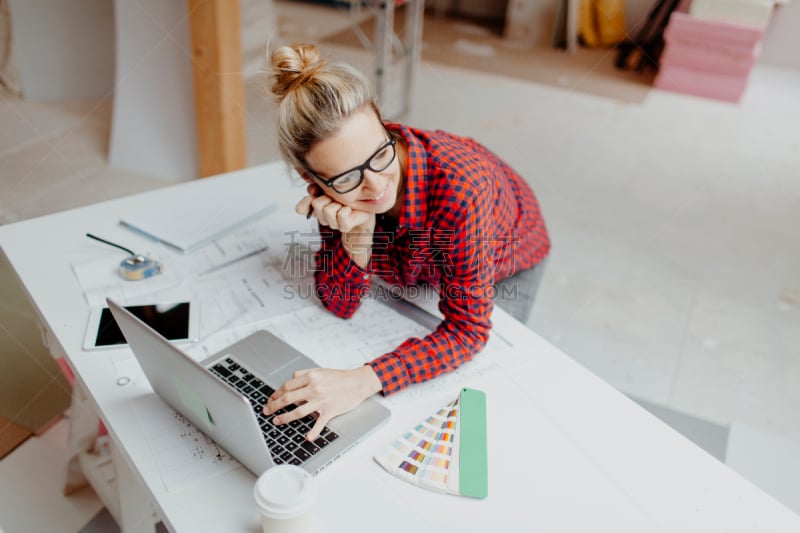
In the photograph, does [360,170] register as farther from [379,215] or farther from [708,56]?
[708,56]

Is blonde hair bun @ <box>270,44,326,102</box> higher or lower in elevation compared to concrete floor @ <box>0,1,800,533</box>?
higher

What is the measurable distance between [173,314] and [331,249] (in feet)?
1.11

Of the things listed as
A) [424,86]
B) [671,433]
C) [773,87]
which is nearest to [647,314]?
[671,433]

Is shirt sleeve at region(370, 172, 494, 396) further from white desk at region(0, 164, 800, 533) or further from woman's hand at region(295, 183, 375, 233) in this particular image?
woman's hand at region(295, 183, 375, 233)

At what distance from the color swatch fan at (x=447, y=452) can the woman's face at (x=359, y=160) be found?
0.38 m

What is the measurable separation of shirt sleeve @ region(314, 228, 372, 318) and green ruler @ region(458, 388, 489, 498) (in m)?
0.31

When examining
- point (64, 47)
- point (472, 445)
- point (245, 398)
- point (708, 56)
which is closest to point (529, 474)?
point (472, 445)

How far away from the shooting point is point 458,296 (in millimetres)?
1151

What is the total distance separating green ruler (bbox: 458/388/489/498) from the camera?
889 millimetres

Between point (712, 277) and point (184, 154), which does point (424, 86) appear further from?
point (712, 277)

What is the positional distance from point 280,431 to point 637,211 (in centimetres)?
255

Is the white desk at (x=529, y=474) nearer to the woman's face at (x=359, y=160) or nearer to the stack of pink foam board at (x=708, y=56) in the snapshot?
the woman's face at (x=359, y=160)

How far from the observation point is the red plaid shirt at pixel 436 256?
109 cm

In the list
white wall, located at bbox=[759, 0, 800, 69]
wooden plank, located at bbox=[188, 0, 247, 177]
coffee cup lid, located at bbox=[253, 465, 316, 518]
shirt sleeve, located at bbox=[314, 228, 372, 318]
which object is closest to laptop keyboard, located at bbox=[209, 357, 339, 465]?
coffee cup lid, located at bbox=[253, 465, 316, 518]
